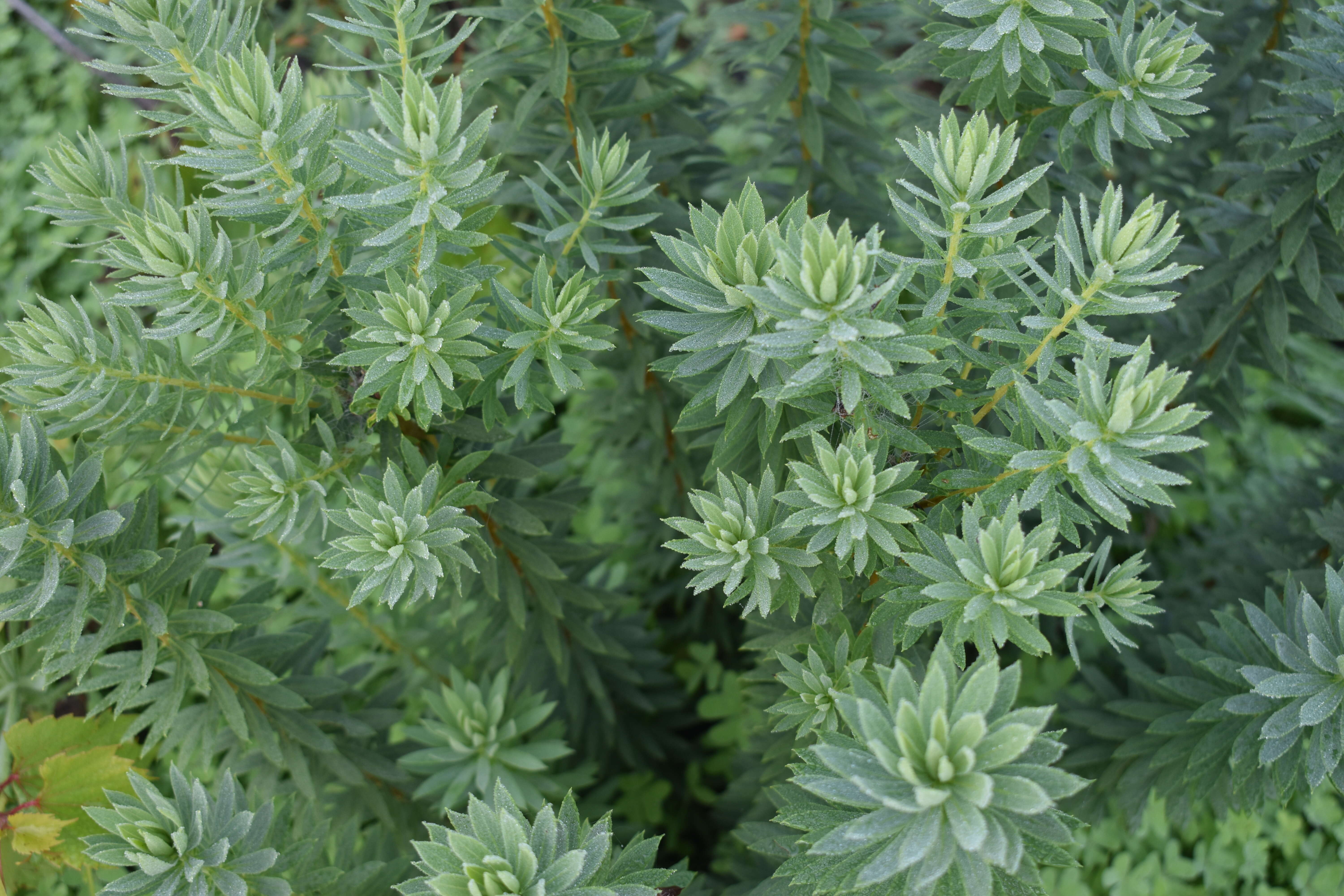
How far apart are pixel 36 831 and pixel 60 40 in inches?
123

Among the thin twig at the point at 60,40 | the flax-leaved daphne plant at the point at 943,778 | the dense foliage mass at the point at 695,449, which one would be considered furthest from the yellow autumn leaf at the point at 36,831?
the thin twig at the point at 60,40

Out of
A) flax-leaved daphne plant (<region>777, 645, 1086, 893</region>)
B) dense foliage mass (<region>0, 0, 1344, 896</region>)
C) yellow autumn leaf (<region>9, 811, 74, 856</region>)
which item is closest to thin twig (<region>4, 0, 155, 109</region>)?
dense foliage mass (<region>0, 0, 1344, 896</region>)

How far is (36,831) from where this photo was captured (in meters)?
1.46

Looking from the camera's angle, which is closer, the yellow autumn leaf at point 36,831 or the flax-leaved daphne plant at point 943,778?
the flax-leaved daphne plant at point 943,778

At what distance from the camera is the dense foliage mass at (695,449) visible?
102 centimetres

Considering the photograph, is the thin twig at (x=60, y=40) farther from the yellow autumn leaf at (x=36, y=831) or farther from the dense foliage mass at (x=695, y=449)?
the yellow autumn leaf at (x=36, y=831)

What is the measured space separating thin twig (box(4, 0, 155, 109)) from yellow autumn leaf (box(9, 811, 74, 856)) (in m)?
2.12

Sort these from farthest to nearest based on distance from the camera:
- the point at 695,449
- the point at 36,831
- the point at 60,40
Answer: the point at 60,40 → the point at 695,449 → the point at 36,831

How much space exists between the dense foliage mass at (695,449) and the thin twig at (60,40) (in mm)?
1792

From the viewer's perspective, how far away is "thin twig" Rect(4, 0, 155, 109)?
3.18m

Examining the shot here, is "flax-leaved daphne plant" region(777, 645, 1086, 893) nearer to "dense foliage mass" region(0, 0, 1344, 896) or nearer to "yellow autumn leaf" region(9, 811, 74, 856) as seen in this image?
"dense foliage mass" region(0, 0, 1344, 896)

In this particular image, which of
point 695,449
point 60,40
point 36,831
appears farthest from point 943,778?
point 60,40

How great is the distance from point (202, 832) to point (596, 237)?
43.4 inches

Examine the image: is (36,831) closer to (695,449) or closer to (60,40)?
(695,449)
